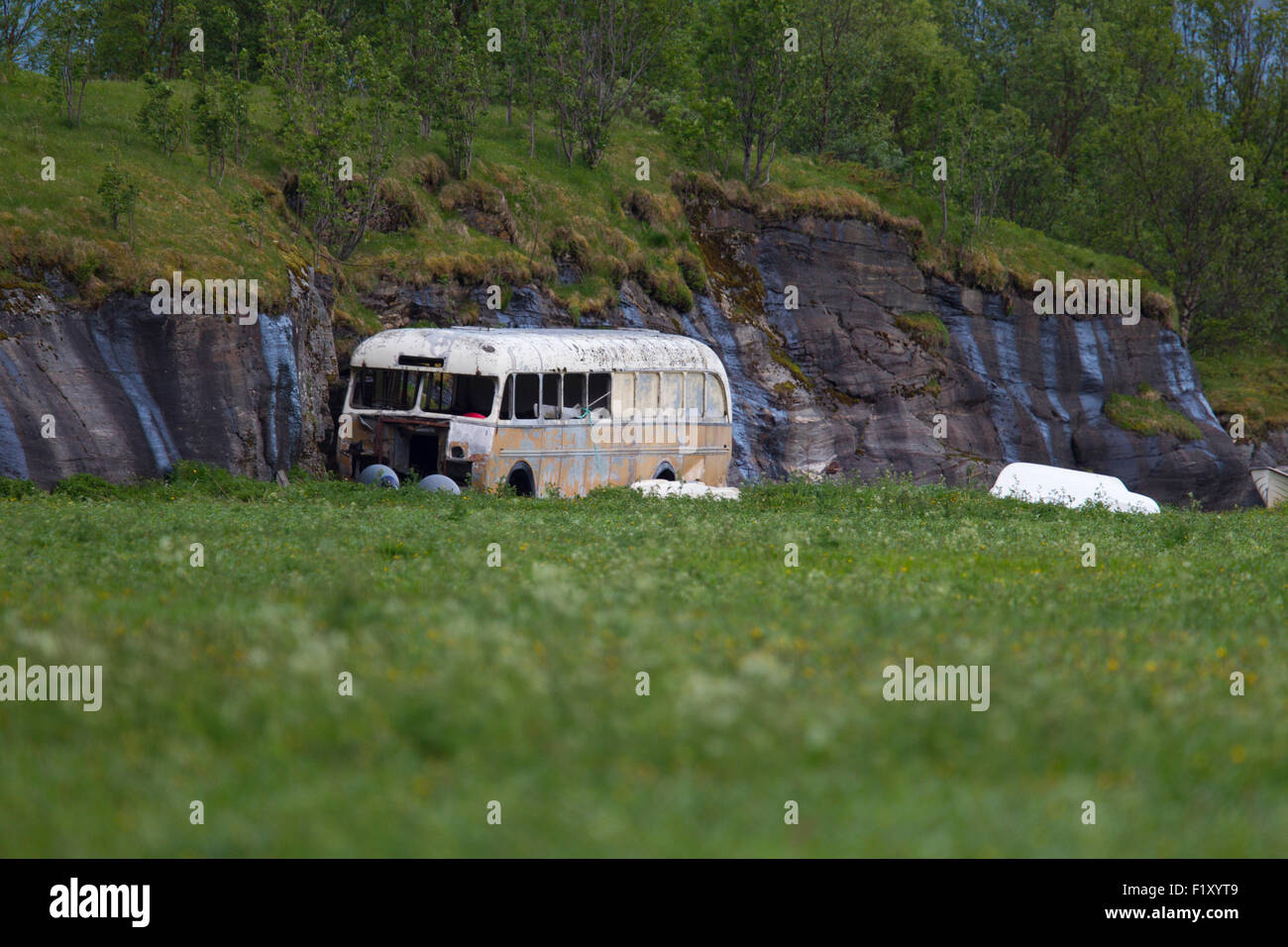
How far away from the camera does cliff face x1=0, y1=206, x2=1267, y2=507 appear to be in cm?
2203

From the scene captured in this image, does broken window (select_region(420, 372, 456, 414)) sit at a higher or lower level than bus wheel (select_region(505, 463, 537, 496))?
higher

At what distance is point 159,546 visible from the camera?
1278 centimetres

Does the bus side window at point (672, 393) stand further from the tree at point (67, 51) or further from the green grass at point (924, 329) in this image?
the green grass at point (924, 329)

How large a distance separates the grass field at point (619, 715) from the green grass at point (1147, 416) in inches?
1702

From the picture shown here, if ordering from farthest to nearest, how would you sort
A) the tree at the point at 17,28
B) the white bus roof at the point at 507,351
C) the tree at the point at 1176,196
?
1. the tree at the point at 1176,196
2. the tree at the point at 17,28
3. the white bus roof at the point at 507,351

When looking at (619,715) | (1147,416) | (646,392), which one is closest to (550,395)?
(646,392)

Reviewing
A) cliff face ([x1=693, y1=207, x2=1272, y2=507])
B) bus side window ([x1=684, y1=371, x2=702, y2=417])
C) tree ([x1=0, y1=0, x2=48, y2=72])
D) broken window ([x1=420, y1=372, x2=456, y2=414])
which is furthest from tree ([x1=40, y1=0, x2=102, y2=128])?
cliff face ([x1=693, y1=207, x2=1272, y2=507])

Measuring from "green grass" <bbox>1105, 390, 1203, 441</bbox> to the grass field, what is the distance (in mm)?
43243

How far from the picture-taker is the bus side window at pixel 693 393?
29656 millimetres

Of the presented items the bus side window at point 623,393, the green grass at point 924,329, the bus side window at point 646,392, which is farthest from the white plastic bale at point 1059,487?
the green grass at point 924,329

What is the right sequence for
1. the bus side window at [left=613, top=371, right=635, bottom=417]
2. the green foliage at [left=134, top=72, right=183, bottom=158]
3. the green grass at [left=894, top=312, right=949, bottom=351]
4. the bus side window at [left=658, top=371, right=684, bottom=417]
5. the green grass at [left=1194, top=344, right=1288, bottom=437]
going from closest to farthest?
the bus side window at [left=613, top=371, right=635, bottom=417] < the green foliage at [left=134, top=72, right=183, bottom=158] < the bus side window at [left=658, top=371, right=684, bottom=417] < the green grass at [left=894, top=312, right=949, bottom=351] < the green grass at [left=1194, top=344, right=1288, bottom=437]

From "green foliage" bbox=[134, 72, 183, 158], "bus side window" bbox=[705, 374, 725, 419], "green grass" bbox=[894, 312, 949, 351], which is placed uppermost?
"green foliage" bbox=[134, 72, 183, 158]

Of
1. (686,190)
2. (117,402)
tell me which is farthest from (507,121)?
(117,402)

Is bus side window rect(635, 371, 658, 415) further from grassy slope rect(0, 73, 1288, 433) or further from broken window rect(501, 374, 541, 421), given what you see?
grassy slope rect(0, 73, 1288, 433)
